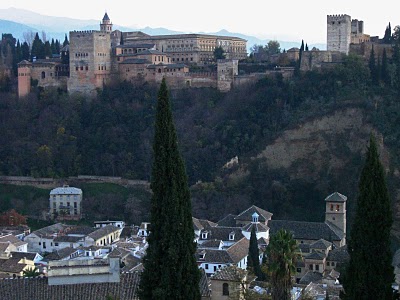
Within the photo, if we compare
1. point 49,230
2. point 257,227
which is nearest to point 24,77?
point 49,230

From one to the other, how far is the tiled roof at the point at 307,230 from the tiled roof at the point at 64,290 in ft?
58.8

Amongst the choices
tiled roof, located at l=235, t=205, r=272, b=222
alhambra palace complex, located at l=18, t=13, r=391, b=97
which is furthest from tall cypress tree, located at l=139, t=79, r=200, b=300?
alhambra palace complex, located at l=18, t=13, r=391, b=97

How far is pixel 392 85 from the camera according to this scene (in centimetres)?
4697

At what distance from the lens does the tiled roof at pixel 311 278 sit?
29.4 meters

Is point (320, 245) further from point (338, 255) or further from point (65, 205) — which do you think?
point (65, 205)

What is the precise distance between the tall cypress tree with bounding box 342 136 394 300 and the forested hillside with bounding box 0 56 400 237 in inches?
1101

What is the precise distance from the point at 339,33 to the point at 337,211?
59.1ft

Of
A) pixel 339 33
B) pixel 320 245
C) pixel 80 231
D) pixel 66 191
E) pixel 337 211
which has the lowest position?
pixel 80 231

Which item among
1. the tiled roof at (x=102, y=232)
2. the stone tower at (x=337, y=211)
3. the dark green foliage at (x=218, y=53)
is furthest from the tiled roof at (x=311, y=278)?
the dark green foliage at (x=218, y=53)

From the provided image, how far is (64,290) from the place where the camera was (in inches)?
731

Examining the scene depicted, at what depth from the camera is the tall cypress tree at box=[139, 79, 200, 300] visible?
1356cm

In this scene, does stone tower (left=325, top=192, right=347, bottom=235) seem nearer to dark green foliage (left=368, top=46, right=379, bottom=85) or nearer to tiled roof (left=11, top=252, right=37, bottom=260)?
dark green foliage (left=368, top=46, right=379, bottom=85)

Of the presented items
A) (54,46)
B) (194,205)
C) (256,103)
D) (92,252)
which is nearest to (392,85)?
(256,103)

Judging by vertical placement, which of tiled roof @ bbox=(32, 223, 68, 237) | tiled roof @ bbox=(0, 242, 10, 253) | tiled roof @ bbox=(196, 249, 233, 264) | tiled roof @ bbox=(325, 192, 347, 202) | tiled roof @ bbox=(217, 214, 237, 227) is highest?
tiled roof @ bbox=(325, 192, 347, 202)
